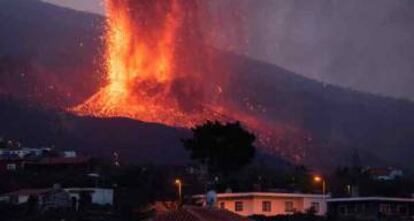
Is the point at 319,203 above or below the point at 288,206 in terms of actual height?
above

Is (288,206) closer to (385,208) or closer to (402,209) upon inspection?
(385,208)

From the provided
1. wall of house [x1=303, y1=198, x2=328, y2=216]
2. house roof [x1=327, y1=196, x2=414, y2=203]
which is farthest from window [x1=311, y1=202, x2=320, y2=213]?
house roof [x1=327, y1=196, x2=414, y2=203]

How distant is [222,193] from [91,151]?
65.6 metres

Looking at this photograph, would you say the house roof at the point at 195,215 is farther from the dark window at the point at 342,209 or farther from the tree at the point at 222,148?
the tree at the point at 222,148

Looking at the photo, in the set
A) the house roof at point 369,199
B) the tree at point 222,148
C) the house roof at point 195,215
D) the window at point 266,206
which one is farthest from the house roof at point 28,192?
the house roof at point 195,215

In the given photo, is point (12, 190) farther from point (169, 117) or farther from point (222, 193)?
point (169, 117)

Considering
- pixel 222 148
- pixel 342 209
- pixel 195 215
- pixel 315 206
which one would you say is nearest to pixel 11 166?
pixel 222 148

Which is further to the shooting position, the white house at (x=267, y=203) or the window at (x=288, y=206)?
the window at (x=288, y=206)

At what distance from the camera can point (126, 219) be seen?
82.8m

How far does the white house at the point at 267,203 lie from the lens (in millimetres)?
91312

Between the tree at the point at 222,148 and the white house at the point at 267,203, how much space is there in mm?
11419

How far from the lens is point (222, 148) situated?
105 meters

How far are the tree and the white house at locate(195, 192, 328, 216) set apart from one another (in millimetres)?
11419

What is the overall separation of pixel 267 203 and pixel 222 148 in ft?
44.7
